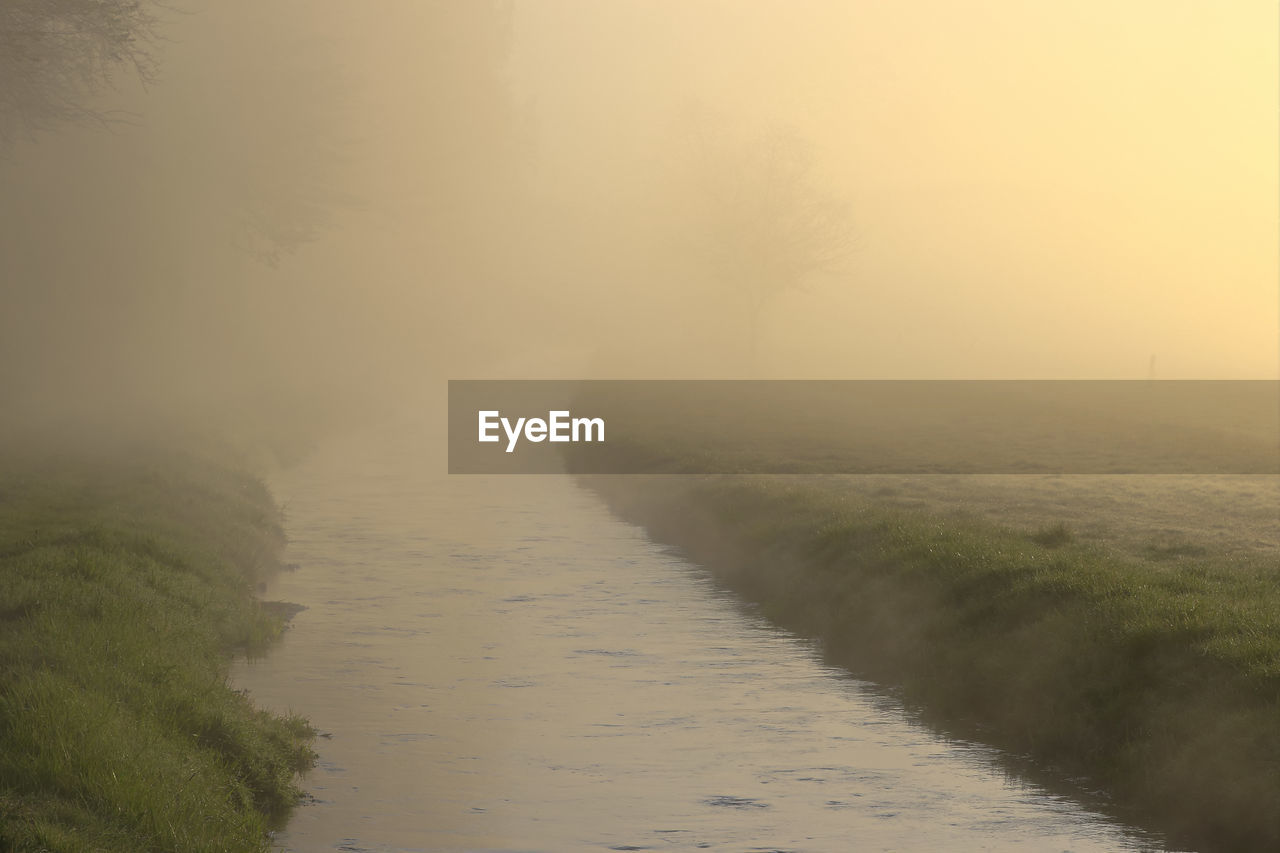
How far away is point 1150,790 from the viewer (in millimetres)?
13836

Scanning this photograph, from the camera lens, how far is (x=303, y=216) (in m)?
56.5

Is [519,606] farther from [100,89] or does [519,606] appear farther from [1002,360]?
[1002,360]

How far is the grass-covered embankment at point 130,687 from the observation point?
36.1 feet

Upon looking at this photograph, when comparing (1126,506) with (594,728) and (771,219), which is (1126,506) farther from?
(771,219)

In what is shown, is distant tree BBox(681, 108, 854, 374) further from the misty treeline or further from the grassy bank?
the grassy bank

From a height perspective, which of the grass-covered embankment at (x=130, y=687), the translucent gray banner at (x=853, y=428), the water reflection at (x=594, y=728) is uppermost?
the translucent gray banner at (x=853, y=428)

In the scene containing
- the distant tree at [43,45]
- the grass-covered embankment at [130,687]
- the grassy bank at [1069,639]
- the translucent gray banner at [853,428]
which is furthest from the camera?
the translucent gray banner at [853,428]

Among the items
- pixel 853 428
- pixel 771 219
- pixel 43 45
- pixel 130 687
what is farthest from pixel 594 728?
pixel 771 219

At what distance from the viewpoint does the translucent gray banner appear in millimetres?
42156

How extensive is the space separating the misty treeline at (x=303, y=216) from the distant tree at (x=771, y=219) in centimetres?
16

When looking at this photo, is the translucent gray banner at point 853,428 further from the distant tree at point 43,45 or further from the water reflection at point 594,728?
the distant tree at point 43,45

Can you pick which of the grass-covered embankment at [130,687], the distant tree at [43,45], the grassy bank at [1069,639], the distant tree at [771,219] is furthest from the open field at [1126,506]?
the distant tree at [771,219]

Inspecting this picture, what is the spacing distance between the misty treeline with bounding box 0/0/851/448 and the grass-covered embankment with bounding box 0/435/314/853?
33.7 ft

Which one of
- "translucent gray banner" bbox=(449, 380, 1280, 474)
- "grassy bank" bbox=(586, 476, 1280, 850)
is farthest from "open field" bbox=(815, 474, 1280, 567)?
"translucent gray banner" bbox=(449, 380, 1280, 474)
